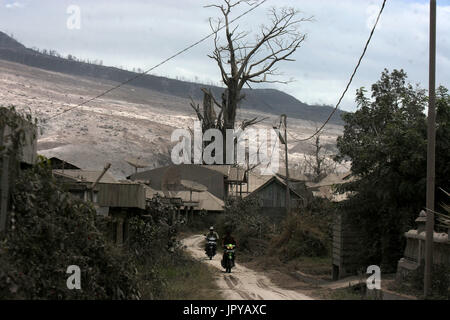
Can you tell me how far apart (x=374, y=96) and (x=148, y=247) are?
30.7 metres

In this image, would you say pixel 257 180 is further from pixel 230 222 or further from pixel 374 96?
pixel 230 222

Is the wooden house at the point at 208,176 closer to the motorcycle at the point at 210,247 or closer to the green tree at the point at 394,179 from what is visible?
the motorcycle at the point at 210,247

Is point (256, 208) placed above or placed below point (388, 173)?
below

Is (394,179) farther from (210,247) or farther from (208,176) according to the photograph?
(208,176)

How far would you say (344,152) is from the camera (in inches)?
1551

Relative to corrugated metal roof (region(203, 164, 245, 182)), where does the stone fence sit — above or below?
above

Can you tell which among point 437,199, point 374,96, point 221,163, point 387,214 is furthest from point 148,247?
point 221,163

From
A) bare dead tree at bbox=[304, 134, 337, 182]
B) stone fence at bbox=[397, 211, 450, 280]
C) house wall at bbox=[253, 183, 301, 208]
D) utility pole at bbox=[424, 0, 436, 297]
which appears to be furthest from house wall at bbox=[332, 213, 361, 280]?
house wall at bbox=[253, 183, 301, 208]

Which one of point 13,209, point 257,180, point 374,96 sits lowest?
point 257,180

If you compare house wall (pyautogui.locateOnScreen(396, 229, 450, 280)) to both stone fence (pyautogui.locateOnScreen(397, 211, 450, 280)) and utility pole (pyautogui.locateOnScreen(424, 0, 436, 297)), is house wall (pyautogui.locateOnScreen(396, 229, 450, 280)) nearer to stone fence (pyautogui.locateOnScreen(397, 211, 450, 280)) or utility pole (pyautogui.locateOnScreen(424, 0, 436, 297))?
stone fence (pyautogui.locateOnScreen(397, 211, 450, 280))

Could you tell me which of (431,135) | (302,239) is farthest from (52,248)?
(302,239)

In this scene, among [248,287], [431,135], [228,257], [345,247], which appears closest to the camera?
[431,135]

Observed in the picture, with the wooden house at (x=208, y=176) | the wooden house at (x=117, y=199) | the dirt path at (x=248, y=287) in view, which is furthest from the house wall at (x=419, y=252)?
the wooden house at (x=208, y=176)
